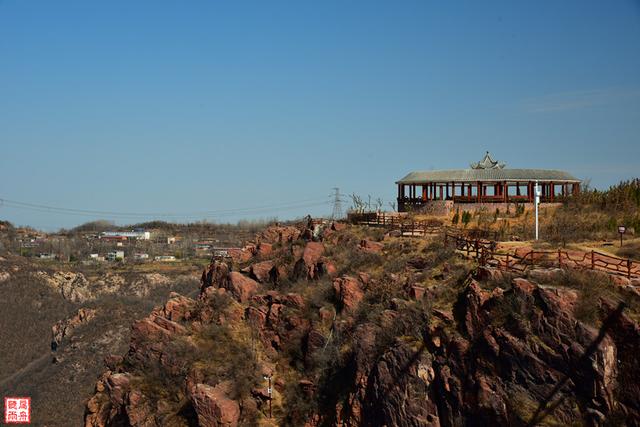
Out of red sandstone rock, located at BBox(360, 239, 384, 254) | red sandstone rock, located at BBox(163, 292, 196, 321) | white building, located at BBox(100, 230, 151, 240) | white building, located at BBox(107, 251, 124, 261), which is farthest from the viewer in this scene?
white building, located at BBox(100, 230, 151, 240)

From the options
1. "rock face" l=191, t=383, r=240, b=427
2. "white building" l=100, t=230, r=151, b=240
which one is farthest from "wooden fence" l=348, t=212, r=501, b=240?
"white building" l=100, t=230, r=151, b=240

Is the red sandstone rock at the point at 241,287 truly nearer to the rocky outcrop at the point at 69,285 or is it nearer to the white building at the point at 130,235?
the rocky outcrop at the point at 69,285

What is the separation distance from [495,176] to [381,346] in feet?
63.7

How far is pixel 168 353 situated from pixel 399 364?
9.88 metres

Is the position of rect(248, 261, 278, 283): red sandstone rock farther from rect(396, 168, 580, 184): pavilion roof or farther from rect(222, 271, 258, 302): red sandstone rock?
rect(396, 168, 580, 184): pavilion roof

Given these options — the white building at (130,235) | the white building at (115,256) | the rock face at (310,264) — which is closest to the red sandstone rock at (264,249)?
the rock face at (310,264)

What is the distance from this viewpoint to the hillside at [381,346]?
20156 millimetres

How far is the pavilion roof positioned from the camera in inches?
1631

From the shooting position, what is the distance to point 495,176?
41.6 metres

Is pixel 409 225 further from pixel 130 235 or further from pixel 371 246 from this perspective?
pixel 130 235

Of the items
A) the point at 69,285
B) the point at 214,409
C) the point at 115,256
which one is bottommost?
the point at 69,285

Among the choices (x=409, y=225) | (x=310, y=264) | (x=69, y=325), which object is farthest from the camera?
(x=69, y=325)

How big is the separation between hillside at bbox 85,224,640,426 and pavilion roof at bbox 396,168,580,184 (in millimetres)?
7530

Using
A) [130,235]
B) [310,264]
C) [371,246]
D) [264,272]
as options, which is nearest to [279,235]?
[264,272]
